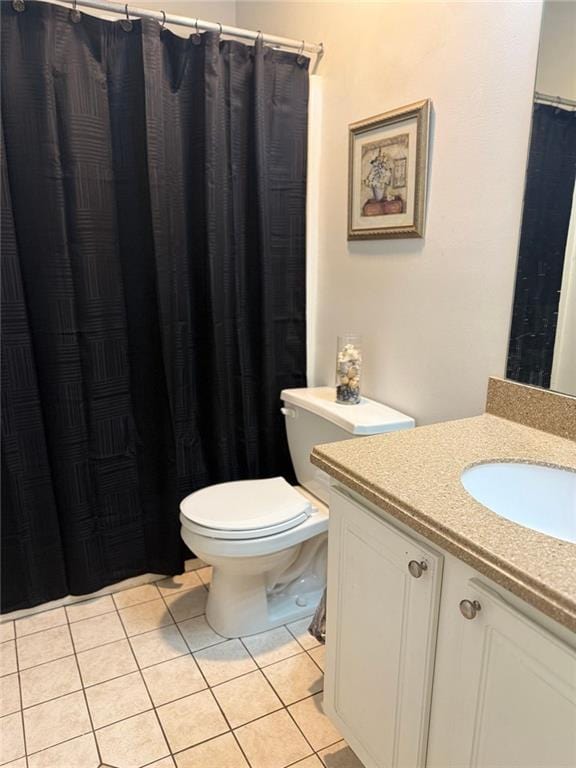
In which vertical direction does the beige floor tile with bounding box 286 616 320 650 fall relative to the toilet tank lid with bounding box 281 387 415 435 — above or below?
below

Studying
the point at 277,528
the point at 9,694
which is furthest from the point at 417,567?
the point at 9,694

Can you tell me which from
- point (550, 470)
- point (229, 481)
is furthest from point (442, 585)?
point (229, 481)

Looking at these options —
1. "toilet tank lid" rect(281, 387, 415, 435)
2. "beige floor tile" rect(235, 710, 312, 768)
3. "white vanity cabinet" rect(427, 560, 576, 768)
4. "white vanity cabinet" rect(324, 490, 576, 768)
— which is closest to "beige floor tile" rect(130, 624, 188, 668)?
"beige floor tile" rect(235, 710, 312, 768)

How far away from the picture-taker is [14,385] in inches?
66.5

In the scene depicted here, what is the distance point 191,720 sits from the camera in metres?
1.46

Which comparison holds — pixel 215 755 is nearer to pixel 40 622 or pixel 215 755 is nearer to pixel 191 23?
pixel 40 622

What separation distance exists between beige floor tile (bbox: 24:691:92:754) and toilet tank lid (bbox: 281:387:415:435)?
1.11 metres

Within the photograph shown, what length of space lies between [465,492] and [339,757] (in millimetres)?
887

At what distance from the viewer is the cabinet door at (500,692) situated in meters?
0.71

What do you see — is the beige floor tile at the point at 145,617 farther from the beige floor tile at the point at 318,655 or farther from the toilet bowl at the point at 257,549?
the beige floor tile at the point at 318,655

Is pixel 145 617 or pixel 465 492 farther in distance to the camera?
pixel 145 617

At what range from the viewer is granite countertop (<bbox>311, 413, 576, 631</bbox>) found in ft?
2.35

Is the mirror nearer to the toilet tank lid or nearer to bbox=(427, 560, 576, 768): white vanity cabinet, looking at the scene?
the toilet tank lid

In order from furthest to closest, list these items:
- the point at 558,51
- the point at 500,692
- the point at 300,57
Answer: the point at 300,57 → the point at 558,51 → the point at 500,692
